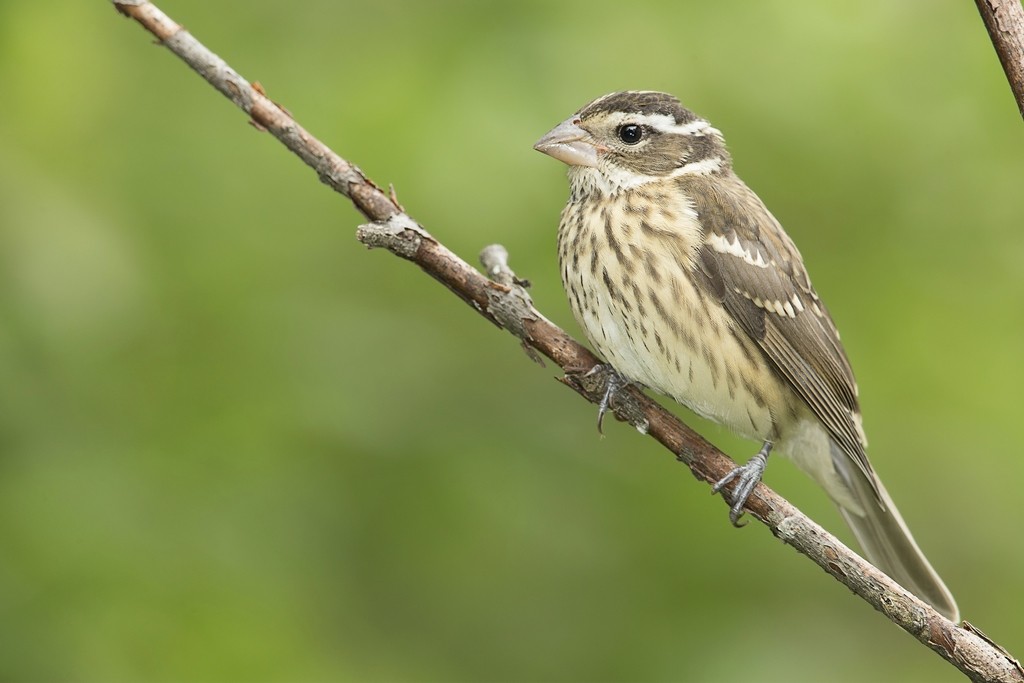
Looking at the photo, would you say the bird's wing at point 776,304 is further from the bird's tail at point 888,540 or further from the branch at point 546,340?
the branch at point 546,340

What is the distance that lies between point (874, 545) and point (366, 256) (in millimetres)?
2522

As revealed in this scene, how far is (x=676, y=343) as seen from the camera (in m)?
4.72

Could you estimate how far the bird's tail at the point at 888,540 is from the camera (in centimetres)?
495

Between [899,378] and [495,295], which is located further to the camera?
[899,378]

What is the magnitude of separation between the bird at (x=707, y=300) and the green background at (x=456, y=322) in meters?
0.17

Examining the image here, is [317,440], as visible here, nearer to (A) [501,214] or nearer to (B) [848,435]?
(A) [501,214]

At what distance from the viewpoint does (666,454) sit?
538cm

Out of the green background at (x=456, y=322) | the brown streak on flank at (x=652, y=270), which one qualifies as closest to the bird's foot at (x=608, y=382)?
the brown streak on flank at (x=652, y=270)

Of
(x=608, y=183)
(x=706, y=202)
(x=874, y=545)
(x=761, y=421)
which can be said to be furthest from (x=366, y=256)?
(x=874, y=545)

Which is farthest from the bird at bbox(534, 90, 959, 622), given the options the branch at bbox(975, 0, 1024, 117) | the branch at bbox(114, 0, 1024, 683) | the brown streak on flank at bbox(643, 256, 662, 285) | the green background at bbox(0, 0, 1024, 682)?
the branch at bbox(975, 0, 1024, 117)

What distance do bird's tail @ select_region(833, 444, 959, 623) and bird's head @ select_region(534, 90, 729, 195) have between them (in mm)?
1413

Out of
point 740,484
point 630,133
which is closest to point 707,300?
point 630,133

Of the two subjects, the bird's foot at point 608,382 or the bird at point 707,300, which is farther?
the bird at point 707,300

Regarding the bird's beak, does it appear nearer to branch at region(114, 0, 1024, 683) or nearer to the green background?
the green background
